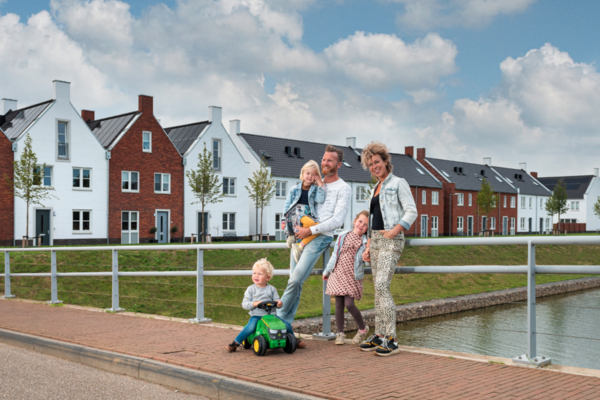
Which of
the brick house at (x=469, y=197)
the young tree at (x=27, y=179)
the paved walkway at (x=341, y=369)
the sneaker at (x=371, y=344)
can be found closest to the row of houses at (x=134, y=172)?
the young tree at (x=27, y=179)

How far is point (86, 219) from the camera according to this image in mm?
34312

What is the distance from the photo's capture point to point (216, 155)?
4153cm

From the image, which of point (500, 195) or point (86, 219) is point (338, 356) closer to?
point (86, 219)

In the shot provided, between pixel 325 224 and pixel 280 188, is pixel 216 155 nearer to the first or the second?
pixel 280 188

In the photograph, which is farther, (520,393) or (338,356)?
(338,356)

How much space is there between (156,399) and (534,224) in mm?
76773

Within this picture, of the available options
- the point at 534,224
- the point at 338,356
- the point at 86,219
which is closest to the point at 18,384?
the point at 338,356

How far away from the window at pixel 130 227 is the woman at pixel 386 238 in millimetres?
32265

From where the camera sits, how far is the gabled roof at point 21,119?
32.6 m

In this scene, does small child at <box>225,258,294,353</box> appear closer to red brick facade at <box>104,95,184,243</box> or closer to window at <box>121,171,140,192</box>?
red brick facade at <box>104,95,184,243</box>

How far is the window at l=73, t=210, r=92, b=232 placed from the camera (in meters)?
33.9

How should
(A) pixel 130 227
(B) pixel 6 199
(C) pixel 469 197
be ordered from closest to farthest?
(B) pixel 6 199, (A) pixel 130 227, (C) pixel 469 197

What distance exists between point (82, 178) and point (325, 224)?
31.3 meters

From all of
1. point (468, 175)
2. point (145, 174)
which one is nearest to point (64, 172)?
point (145, 174)
